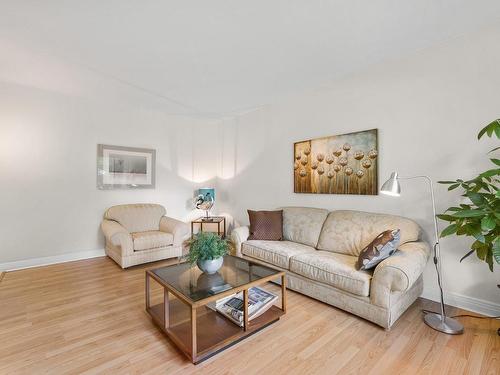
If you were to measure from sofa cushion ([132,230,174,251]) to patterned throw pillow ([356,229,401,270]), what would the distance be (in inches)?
101

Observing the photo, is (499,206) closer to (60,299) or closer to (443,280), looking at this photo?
(443,280)

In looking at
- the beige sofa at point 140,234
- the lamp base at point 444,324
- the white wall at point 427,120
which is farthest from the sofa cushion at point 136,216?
the lamp base at point 444,324

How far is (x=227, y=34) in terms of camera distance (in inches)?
84.5

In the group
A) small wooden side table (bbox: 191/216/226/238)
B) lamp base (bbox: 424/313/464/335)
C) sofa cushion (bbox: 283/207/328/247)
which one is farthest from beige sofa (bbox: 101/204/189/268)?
lamp base (bbox: 424/313/464/335)

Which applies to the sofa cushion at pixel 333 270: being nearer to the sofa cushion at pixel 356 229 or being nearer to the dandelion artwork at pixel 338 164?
the sofa cushion at pixel 356 229

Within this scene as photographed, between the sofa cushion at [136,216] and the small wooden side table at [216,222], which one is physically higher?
the sofa cushion at [136,216]

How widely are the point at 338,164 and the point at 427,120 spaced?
3.28 ft

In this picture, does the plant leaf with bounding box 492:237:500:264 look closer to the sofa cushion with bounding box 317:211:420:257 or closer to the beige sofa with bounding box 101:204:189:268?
the sofa cushion with bounding box 317:211:420:257

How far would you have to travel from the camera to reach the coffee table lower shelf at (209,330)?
1.58 m

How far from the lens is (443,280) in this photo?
2307 mm

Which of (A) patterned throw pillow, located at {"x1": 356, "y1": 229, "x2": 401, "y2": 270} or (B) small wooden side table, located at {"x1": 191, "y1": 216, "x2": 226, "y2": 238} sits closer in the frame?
(A) patterned throw pillow, located at {"x1": 356, "y1": 229, "x2": 401, "y2": 270}

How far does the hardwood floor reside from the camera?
1490 millimetres

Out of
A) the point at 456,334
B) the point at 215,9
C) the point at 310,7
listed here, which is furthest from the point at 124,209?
the point at 456,334

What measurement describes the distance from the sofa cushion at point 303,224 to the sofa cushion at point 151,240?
1681 millimetres
